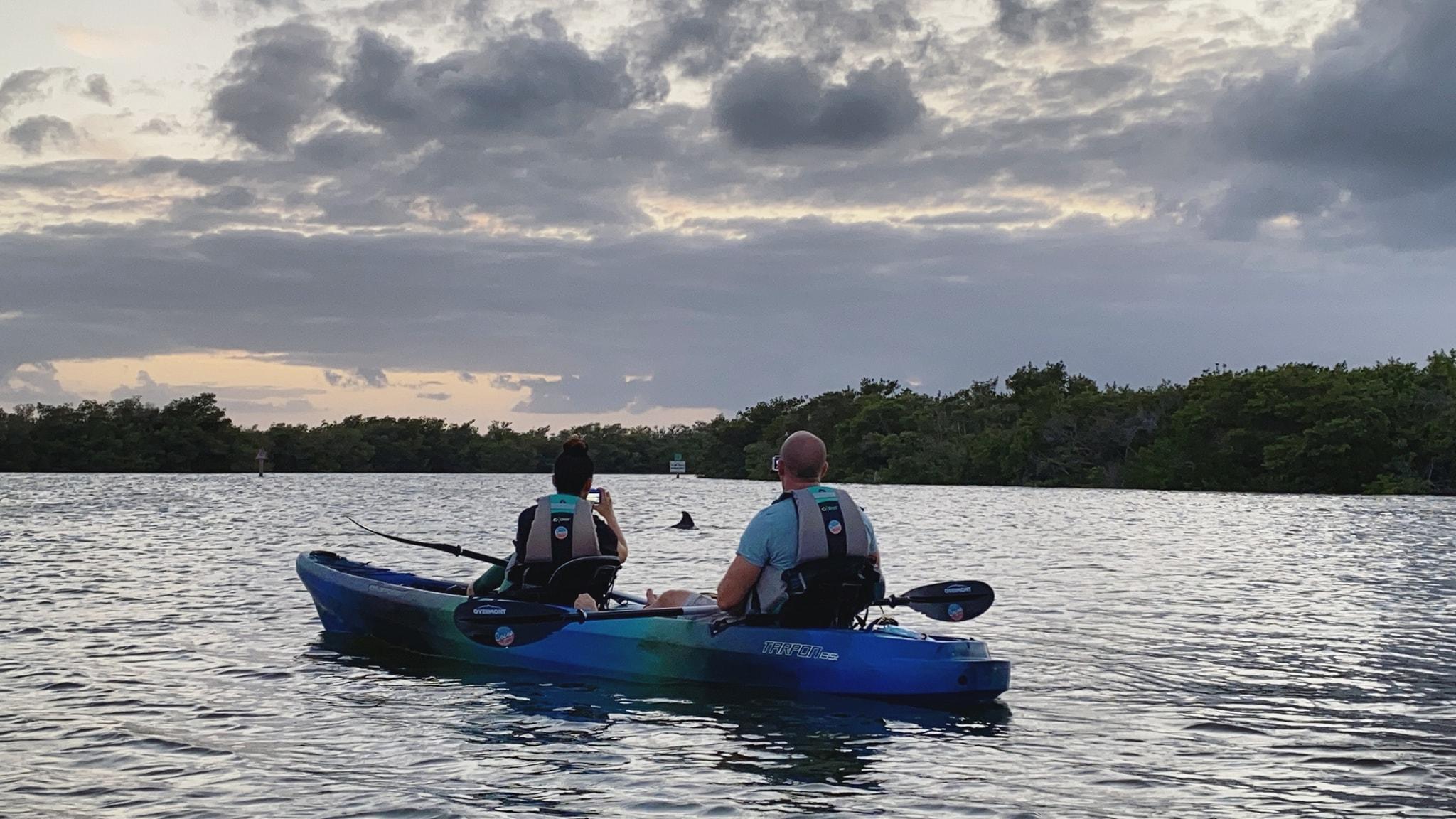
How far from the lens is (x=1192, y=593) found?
1725 centimetres

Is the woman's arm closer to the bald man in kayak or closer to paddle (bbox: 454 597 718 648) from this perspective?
paddle (bbox: 454 597 718 648)

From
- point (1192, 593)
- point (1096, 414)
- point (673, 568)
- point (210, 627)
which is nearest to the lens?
point (210, 627)

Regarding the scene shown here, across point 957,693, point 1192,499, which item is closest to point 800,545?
point 957,693

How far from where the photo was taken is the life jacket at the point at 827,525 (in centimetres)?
860

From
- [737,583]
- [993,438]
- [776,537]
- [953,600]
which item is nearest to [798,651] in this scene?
[737,583]

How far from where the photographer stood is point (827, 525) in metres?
8.62

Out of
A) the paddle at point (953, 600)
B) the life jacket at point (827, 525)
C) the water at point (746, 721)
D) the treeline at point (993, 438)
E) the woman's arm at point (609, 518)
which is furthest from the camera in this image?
the treeline at point (993, 438)

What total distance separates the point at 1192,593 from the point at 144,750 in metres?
13.2

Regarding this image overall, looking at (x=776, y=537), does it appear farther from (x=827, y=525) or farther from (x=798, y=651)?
(x=798, y=651)

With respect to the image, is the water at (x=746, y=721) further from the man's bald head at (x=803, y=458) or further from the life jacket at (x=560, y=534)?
the man's bald head at (x=803, y=458)

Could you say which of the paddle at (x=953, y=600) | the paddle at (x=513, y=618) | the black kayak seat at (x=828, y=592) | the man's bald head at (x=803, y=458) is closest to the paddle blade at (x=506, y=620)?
the paddle at (x=513, y=618)

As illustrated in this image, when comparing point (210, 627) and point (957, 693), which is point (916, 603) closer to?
point (957, 693)

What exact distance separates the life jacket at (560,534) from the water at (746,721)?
0.96 metres

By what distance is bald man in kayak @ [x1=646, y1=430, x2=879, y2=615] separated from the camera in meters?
8.61
